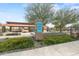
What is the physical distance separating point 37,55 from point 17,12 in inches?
41.2

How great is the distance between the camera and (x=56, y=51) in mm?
3725

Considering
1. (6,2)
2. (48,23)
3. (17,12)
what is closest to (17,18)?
(17,12)

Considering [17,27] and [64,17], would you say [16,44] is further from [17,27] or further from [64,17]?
[64,17]

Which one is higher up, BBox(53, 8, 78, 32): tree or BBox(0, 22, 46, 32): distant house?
BBox(53, 8, 78, 32): tree

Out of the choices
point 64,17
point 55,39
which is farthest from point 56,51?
point 64,17

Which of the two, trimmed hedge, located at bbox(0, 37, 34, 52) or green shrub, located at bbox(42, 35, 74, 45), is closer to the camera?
trimmed hedge, located at bbox(0, 37, 34, 52)

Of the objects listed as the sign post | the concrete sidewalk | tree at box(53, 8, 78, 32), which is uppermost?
tree at box(53, 8, 78, 32)

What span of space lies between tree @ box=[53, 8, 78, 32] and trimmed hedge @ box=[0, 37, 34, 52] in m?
0.72

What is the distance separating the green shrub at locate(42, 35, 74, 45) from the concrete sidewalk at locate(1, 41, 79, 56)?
3.8 inches

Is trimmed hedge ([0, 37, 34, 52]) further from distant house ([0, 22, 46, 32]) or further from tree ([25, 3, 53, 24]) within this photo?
tree ([25, 3, 53, 24])

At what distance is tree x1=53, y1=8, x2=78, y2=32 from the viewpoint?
380 cm

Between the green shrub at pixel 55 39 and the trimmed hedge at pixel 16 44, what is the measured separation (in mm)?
319

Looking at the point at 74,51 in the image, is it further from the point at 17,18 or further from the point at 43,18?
the point at 17,18

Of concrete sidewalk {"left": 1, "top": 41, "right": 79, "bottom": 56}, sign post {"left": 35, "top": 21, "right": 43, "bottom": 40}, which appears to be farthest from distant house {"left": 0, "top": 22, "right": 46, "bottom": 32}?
concrete sidewalk {"left": 1, "top": 41, "right": 79, "bottom": 56}
